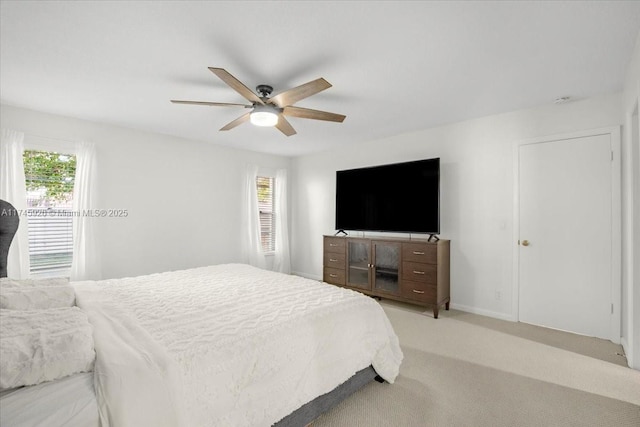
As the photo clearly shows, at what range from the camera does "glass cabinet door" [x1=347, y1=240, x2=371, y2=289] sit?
4.30 metres

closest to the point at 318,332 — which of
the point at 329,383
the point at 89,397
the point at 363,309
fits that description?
the point at 329,383

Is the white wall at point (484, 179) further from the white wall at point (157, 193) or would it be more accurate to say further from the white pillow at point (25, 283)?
the white pillow at point (25, 283)

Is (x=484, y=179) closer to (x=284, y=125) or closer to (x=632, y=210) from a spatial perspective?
(x=632, y=210)

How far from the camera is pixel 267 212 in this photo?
570 cm

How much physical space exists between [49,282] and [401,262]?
137 inches

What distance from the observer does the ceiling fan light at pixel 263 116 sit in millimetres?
2572

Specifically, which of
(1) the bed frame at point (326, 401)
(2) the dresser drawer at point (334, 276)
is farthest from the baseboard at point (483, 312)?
(1) the bed frame at point (326, 401)

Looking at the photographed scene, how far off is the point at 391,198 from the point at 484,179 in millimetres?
1184

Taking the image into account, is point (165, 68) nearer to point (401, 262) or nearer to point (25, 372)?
point (25, 372)

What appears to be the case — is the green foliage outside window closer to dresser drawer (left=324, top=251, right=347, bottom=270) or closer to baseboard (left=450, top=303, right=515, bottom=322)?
dresser drawer (left=324, top=251, right=347, bottom=270)

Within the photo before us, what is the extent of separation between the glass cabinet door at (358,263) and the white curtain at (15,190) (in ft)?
12.8

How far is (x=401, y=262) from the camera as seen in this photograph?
386cm

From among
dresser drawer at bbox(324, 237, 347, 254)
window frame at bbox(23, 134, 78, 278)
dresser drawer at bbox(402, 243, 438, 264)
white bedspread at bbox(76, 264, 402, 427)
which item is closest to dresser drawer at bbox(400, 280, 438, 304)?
dresser drawer at bbox(402, 243, 438, 264)

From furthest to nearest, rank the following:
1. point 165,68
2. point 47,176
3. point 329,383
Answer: point 47,176
point 165,68
point 329,383
